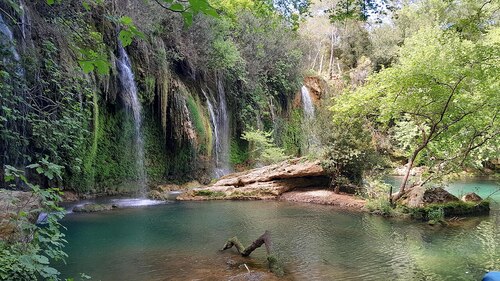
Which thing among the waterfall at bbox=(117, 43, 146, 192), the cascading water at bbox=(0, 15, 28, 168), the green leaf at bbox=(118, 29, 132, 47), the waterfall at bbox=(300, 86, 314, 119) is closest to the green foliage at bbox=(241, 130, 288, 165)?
the waterfall at bbox=(117, 43, 146, 192)

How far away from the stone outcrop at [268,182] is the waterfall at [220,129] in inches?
158

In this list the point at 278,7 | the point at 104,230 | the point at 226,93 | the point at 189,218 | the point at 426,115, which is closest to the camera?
the point at 278,7

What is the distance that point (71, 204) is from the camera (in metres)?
12.6

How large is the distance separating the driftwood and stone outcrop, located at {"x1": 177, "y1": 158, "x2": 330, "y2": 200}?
7.47 m

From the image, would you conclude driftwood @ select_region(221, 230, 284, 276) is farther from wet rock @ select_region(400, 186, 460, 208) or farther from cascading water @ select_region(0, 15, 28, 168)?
wet rock @ select_region(400, 186, 460, 208)

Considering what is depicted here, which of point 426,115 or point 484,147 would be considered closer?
point 426,115

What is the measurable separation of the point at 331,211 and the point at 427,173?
142 inches

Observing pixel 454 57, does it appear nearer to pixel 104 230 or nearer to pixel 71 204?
pixel 104 230

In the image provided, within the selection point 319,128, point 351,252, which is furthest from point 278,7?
point 319,128

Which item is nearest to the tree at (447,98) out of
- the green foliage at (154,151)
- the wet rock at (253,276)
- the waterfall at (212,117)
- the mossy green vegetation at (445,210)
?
the mossy green vegetation at (445,210)

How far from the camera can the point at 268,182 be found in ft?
51.4

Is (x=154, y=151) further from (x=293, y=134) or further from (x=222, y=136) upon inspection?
(x=293, y=134)

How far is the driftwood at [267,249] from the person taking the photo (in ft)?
20.4

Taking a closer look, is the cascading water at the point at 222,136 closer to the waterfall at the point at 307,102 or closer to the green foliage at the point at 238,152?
the green foliage at the point at 238,152
